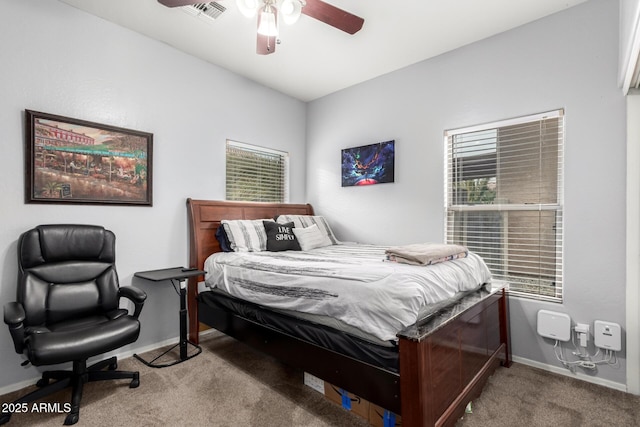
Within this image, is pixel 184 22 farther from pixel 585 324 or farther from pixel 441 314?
pixel 585 324

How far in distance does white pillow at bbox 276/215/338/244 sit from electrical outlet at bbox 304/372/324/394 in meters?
1.66

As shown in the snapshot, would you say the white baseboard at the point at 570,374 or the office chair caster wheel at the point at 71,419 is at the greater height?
the office chair caster wheel at the point at 71,419

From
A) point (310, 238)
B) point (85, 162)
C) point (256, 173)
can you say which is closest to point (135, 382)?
point (85, 162)

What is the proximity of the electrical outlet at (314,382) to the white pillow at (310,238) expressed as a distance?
134cm

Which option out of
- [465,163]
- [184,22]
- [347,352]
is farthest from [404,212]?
[184,22]

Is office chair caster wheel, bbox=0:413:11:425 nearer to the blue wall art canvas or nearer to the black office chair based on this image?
the black office chair

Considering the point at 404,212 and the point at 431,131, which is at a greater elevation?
the point at 431,131

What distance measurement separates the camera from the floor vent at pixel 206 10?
2439 millimetres

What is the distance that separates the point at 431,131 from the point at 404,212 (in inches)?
34.0

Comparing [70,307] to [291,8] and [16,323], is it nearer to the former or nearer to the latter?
[16,323]

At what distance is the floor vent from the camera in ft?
8.00

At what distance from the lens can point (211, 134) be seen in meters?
3.37

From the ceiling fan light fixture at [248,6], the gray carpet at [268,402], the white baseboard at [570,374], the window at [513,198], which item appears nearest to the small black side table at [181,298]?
the gray carpet at [268,402]

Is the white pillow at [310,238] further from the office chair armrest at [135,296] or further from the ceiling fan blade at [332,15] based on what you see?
the ceiling fan blade at [332,15]
